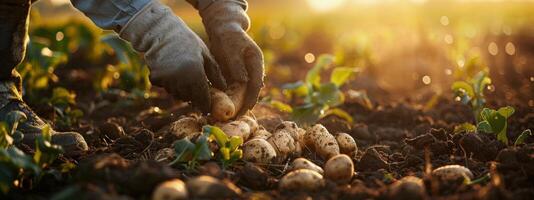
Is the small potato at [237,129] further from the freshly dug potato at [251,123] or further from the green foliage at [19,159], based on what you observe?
the green foliage at [19,159]

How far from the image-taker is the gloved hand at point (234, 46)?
119 inches

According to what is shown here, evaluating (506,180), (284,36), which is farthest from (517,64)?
(506,180)

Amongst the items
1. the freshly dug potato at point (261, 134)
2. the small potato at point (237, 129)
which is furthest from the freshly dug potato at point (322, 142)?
the small potato at point (237, 129)

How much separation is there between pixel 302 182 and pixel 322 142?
56cm

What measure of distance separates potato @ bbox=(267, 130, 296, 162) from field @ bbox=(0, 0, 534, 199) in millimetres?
13

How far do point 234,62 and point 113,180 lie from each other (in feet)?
3.48

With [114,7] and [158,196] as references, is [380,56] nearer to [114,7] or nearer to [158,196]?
[114,7]

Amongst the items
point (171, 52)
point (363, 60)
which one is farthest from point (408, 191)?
point (363, 60)

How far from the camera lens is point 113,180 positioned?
83.7 inches

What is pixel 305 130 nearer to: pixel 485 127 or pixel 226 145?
pixel 226 145

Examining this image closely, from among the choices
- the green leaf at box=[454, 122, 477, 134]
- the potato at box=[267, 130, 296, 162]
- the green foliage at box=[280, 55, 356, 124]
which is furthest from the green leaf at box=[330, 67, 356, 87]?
the potato at box=[267, 130, 296, 162]

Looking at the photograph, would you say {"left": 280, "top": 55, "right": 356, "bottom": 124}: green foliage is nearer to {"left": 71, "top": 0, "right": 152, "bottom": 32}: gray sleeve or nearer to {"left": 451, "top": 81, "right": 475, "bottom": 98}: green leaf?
{"left": 451, "top": 81, "right": 475, "bottom": 98}: green leaf

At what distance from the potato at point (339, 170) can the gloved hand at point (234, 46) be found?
71cm

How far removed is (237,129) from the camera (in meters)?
2.83
